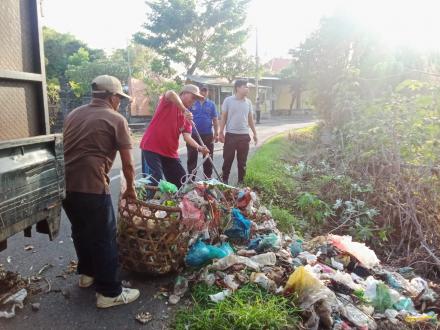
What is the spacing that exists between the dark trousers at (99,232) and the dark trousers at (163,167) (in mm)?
1581

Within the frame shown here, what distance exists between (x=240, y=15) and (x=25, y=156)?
1064 inches

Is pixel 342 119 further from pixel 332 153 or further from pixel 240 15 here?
pixel 240 15

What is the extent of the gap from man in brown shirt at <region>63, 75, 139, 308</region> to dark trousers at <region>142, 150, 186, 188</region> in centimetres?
155

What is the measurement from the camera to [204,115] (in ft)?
22.0

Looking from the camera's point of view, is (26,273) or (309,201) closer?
(26,273)

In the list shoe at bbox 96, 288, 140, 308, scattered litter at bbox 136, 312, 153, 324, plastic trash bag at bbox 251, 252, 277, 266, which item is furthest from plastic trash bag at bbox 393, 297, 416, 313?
shoe at bbox 96, 288, 140, 308

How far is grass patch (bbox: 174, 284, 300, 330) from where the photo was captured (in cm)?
274

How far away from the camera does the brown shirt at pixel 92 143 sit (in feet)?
9.53

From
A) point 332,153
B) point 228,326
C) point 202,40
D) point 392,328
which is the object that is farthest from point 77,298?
point 202,40

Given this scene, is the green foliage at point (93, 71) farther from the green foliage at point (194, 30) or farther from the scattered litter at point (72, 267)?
the scattered litter at point (72, 267)

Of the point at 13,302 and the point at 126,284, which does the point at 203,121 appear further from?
the point at 13,302

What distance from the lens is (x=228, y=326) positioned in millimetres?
2738

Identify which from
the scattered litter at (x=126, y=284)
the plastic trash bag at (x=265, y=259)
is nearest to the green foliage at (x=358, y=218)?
the plastic trash bag at (x=265, y=259)

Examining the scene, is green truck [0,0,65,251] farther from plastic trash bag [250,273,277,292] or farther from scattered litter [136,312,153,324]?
plastic trash bag [250,273,277,292]
